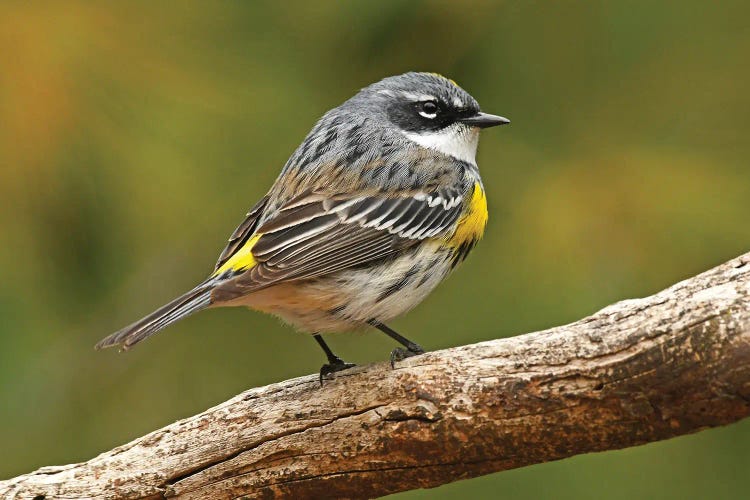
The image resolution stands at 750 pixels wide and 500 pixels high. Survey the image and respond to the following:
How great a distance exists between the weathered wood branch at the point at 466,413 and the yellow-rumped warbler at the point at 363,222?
1.09 ft

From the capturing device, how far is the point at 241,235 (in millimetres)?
5379

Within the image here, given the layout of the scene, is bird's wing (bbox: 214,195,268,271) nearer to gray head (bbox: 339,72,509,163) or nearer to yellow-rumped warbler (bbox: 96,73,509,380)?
yellow-rumped warbler (bbox: 96,73,509,380)

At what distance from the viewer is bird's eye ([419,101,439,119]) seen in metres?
5.68

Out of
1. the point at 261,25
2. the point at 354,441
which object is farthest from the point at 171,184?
the point at 354,441

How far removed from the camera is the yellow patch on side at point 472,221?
5203 mm

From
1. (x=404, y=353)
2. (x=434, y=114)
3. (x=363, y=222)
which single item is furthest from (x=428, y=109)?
(x=404, y=353)

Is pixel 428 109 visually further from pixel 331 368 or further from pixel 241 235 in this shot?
pixel 331 368

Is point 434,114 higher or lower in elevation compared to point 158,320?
higher

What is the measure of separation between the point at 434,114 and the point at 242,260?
1.48 m

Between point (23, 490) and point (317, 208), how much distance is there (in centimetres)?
196

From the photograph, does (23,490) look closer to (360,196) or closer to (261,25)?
(360,196)

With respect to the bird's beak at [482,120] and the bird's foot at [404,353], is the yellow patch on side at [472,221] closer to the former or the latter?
the bird's beak at [482,120]

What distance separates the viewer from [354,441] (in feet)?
14.7

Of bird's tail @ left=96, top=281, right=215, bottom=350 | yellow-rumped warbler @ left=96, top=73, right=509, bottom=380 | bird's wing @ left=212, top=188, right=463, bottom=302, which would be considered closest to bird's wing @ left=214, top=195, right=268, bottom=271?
yellow-rumped warbler @ left=96, top=73, right=509, bottom=380
